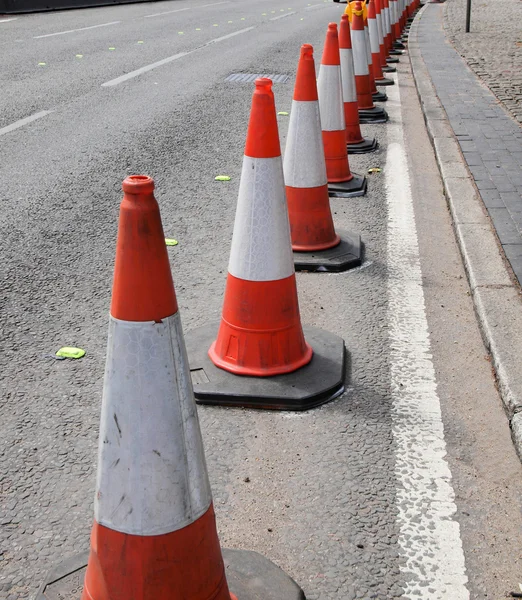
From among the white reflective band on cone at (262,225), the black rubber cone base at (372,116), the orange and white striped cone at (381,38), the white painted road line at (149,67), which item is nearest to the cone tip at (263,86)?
the white reflective band on cone at (262,225)

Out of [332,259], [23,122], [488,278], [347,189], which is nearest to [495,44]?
[23,122]

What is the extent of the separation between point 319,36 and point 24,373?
1569 cm

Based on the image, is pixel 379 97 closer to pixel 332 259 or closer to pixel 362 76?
pixel 362 76

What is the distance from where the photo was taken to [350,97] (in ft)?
23.8

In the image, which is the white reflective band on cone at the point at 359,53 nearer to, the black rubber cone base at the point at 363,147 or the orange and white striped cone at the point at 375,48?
the black rubber cone base at the point at 363,147

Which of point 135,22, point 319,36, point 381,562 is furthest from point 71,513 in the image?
point 135,22

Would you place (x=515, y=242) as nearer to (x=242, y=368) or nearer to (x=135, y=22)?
(x=242, y=368)

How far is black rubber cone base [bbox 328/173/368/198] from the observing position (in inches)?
242

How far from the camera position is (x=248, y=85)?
1085 centimetres

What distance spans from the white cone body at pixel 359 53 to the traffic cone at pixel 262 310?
5.56 m

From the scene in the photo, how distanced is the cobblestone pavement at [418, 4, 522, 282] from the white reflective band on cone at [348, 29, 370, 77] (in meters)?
0.98

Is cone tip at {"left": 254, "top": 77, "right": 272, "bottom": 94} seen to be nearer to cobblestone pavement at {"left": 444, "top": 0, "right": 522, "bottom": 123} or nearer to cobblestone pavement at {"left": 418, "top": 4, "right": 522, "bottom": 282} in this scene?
cobblestone pavement at {"left": 418, "top": 4, "right": 522, "bottom": 282}

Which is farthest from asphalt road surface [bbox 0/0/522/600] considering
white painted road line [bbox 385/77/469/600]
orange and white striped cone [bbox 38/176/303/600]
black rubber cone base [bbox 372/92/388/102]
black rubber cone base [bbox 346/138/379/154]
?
black rubber cone base [bbox 372/92/388/102]

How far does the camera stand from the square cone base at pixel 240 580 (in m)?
2.28
